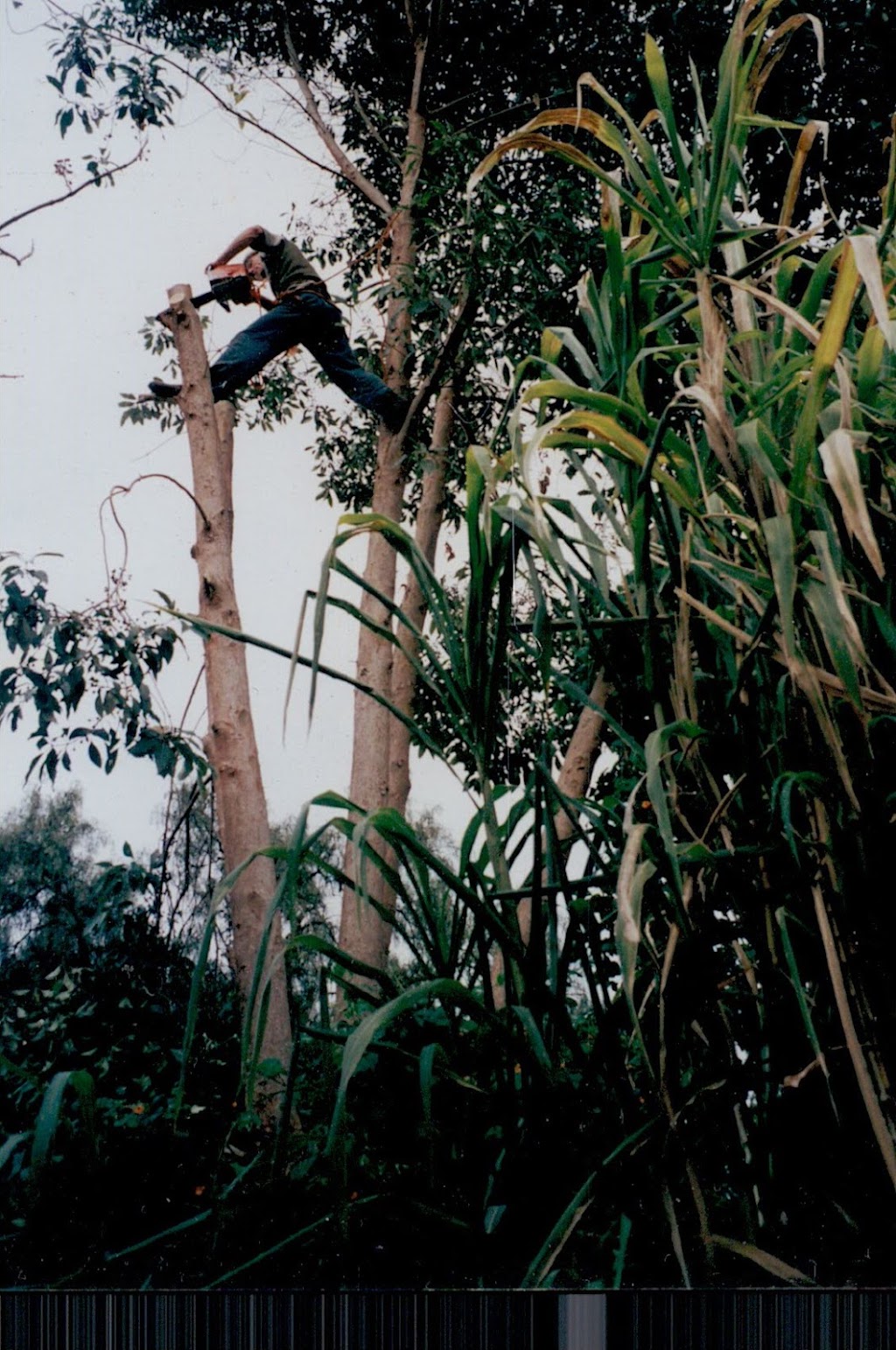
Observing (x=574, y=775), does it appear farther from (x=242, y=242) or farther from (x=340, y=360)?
(x=242, y=242)

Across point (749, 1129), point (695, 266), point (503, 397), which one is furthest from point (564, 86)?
point (749, 1129)

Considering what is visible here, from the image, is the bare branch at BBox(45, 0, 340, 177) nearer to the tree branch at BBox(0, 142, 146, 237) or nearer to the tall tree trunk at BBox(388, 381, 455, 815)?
the tree branch at BBox(0, 142, 146, 237)

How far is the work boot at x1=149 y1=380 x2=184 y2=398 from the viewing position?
1.58 meters

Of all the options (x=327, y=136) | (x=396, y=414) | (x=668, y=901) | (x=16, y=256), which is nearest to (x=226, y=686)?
(x=396, y=414)

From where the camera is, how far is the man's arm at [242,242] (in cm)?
164

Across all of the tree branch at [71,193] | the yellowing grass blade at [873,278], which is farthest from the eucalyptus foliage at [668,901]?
the tree branch at [71,193]

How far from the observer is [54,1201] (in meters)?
1.14

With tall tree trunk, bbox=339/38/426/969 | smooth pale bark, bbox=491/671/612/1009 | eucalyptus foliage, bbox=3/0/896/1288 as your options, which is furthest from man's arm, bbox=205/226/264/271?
smooth pale bark, bbox=491/671/612/1009

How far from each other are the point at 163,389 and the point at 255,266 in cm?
25

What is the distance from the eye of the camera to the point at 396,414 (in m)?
1.78

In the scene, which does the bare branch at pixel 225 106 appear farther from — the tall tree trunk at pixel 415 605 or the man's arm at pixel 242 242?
the tall tree trunk at pixel 415 605

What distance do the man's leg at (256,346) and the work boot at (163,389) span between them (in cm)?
10

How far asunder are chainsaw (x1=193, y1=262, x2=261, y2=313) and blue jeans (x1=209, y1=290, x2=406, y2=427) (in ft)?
0.14

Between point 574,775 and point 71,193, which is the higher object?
point 71,193
